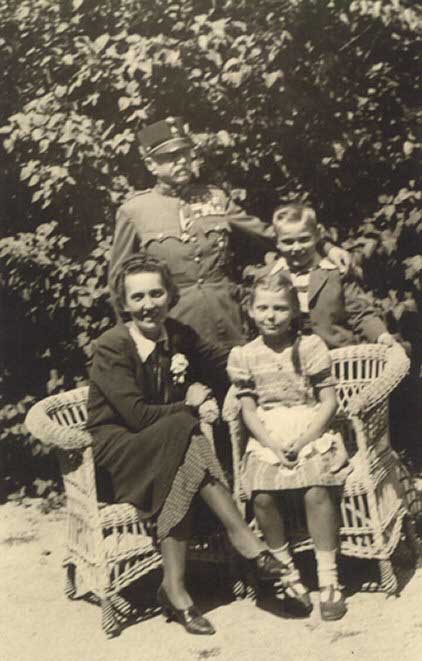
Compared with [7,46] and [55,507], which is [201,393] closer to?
[55,507]

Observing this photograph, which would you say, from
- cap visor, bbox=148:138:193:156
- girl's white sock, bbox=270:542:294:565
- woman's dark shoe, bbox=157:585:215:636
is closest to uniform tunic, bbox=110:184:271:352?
cap visor, bbox=148:138:193:156

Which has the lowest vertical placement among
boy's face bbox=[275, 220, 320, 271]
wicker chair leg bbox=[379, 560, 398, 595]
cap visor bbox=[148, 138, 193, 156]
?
wicker chair leg bbox=[379, 560, 398, 595]

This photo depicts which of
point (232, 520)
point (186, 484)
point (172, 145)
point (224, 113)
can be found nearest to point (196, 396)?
point (186, 484)

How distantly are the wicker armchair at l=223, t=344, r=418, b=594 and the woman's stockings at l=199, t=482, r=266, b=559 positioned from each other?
238 mm

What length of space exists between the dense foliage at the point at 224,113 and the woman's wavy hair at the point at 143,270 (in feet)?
3.44

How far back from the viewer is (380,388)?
3588 mm

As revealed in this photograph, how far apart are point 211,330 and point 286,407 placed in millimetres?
540

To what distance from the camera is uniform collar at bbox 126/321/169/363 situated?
362cm

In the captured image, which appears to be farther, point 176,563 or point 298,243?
point 298,243

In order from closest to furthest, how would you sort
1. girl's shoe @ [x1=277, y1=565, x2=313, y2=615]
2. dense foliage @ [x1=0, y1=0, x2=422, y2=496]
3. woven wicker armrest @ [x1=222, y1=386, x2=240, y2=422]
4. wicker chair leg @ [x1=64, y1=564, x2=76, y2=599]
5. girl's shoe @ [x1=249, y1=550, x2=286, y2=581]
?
girl's shoe @ [x1=249, y1=550, x2=286, y2=581]
girl's shoe @ [x1=277, y1=565, x2=313, y2=615]
woven wicker armrest @ [x1=222, y1=386, x2=240, y2=422]
wicker chair leg @ [x1=64, y1=564, x2=76, y2=599]
dense foliage @ [x1=0, y1=0, x2=422, y2=496]

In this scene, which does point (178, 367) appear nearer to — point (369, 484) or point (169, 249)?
point (169, 249)

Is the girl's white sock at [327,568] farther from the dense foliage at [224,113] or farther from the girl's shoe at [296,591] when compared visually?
the dense foliage at [224,113]

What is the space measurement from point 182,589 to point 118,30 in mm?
2690

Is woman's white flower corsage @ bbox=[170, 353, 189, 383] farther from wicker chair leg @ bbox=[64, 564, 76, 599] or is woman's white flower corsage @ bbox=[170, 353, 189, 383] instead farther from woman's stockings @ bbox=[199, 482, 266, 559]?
wicker chair leg @ bbox=[64, 564, 76, 599]
